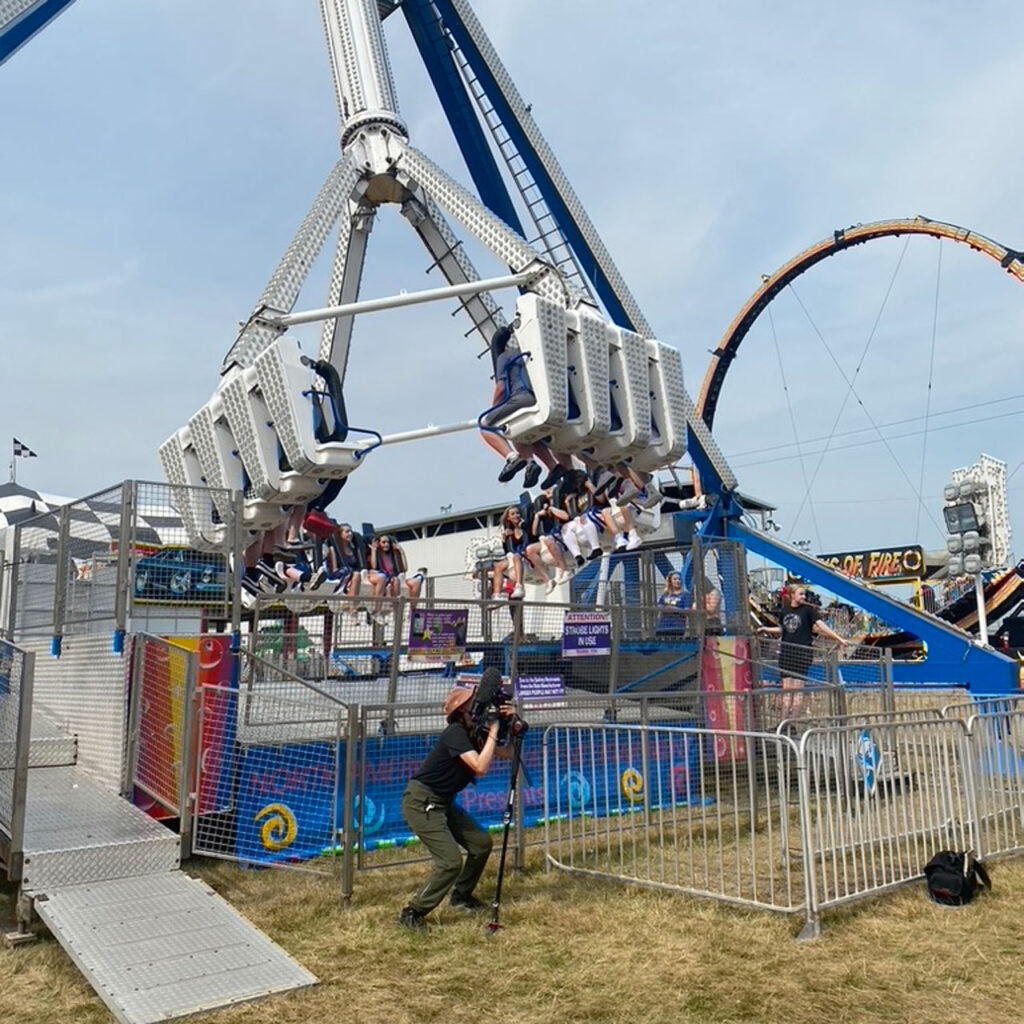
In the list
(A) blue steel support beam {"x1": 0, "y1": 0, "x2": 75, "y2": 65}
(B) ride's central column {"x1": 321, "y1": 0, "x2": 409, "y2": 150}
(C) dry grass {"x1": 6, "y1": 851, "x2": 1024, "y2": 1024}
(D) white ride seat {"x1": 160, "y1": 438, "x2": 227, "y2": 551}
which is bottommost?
(C) dry grass {"x1": 6, "y1": 851, "x2": 1024, "y2": 1024}

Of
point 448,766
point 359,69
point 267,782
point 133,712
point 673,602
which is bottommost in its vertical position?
point 267,782

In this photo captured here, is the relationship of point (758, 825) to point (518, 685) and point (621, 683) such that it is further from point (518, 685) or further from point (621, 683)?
point (621, 683)

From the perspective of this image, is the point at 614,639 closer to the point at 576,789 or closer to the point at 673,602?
the point at 576,789

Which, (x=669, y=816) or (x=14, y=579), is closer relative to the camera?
(x=669, y=816)

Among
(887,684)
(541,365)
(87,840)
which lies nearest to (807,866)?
(87,840)

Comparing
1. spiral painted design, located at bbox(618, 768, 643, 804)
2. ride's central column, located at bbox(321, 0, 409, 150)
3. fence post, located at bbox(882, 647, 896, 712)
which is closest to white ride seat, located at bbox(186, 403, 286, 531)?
ride's central column, located at bbox(321, 0, 409, 150)

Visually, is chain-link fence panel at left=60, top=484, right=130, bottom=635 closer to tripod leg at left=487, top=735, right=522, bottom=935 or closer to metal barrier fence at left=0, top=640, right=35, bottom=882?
metal barrier fence at left=0, top=640, right=35, bottom=882

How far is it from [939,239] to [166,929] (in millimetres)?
38775

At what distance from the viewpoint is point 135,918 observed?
19.6 feet

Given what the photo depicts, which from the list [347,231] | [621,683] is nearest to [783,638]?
[621,683]

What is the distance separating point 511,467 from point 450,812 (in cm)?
780

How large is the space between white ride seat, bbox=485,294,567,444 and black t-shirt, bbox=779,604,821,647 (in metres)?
4.46

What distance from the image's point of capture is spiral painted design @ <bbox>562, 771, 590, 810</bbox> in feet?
27.3

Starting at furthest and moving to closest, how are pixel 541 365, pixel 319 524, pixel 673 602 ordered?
pixel 319 524, pixel 673 602, pixel 541 365
